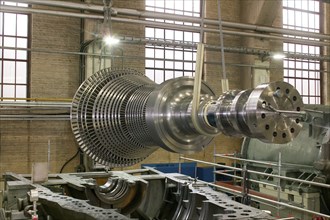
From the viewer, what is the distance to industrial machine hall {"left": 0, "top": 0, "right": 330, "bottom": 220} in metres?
2.03

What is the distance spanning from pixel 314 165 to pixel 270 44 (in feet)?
21.3

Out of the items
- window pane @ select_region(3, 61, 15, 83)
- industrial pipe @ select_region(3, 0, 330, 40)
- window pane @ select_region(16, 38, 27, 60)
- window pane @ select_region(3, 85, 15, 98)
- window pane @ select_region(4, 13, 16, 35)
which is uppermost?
industrial pipe @ select_region(3, 0, 330, 40)

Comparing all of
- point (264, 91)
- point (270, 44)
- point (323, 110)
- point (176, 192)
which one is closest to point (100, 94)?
point (264, 91)

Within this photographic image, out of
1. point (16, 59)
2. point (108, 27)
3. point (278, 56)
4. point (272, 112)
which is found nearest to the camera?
point (272, 112)

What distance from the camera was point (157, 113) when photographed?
2.06 metres

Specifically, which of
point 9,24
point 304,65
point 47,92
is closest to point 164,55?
point 47,92

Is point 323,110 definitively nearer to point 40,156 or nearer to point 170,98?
point 170,98

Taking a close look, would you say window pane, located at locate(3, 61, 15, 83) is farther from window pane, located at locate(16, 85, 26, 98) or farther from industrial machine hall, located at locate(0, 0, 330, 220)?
window pane, located at locate(16, 85, 26, 98)

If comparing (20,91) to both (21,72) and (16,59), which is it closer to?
(21,72)

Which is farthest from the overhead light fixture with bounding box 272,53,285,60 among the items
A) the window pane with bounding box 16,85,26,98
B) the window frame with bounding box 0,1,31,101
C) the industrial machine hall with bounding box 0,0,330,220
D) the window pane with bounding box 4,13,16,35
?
the window pane with bounding box 4,13,16,35

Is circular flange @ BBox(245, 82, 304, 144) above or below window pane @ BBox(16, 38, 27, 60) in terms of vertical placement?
below

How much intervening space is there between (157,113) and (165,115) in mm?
49

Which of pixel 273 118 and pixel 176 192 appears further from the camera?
pixel 176 192

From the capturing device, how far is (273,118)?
156cm
